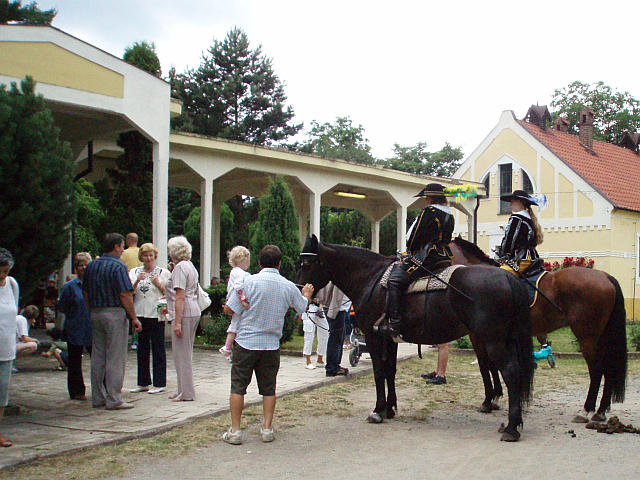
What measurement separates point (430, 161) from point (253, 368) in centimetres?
5310

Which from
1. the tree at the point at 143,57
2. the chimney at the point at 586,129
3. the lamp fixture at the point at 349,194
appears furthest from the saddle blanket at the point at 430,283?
the chimney at the point at 586,129

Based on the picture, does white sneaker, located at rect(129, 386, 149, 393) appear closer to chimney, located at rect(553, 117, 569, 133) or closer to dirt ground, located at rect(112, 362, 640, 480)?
dirt ground, located at rect(112, 362, 640, 480)

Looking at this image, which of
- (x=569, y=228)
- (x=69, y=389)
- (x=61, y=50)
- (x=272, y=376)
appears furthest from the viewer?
Answer: (x=569, y=228)

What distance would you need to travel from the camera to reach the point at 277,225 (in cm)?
1480

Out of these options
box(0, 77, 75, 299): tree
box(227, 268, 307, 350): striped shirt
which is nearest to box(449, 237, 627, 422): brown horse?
box(227, 268, 307, 350): striped shirt

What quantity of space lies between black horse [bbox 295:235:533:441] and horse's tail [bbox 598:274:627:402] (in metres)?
1.17

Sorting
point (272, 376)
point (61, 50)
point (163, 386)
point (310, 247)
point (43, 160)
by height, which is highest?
point (61, 50)

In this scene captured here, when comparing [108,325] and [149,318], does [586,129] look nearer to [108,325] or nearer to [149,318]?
[149,318]

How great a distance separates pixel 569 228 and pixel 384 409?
22818 millimetres

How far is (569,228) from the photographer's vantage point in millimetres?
27906

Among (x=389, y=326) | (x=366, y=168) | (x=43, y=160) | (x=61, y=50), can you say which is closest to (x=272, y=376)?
(x=389, y=326)

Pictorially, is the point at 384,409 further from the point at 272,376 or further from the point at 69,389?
the point at 69,389

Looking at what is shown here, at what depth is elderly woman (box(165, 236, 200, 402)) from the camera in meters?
8.11

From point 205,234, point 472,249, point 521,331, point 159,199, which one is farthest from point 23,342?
point 205,234
